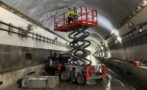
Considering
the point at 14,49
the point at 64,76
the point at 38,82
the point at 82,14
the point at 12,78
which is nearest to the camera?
the point at 12,78

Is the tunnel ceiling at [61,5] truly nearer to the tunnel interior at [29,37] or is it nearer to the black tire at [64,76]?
the tunnel interior at [29,37]

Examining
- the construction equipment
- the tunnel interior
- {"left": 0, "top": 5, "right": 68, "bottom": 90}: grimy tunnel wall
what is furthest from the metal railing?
the construction equipment

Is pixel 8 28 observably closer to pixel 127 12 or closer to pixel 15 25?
pixel 15 25

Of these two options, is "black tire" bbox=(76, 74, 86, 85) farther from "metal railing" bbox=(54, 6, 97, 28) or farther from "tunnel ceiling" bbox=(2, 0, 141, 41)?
"tunnel ceiling" bbox=(2, 0, 141, 41)

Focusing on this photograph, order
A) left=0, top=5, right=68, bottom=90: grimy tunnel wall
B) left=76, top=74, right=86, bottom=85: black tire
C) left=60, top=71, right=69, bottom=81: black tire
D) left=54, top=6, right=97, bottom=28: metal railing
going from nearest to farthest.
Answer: left=0, top=5, right=68, bottom=90: grimy tunnel wall
left=76, top=74, right=86, bottom=85: black tire
left=60, top=71, right=69, bottom=81: black tire
left=54, top=6, right=97, bottom=28: metal railing

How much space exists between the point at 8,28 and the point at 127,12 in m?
6.45

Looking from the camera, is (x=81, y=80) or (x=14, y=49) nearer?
(x=14, y=49)

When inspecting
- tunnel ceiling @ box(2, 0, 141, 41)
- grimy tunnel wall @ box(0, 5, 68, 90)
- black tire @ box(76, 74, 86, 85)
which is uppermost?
tunnel ceiling @ box(2, 0, 141, 41)

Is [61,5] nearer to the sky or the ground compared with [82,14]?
nearer to the sky

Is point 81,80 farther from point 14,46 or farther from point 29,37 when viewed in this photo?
point 29,37

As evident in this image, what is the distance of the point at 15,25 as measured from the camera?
9.90 meters

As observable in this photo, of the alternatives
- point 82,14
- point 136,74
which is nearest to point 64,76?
point 136,74

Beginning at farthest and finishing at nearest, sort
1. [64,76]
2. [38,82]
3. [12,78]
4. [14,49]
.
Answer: [64,76] → [14,49] → [38,82] → [12,78]

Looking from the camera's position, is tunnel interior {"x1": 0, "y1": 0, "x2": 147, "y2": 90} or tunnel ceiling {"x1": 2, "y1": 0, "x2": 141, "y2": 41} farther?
tunnel ceiling {"x1": 2, "y1": 0, "x2": 141, "y2": 41}
